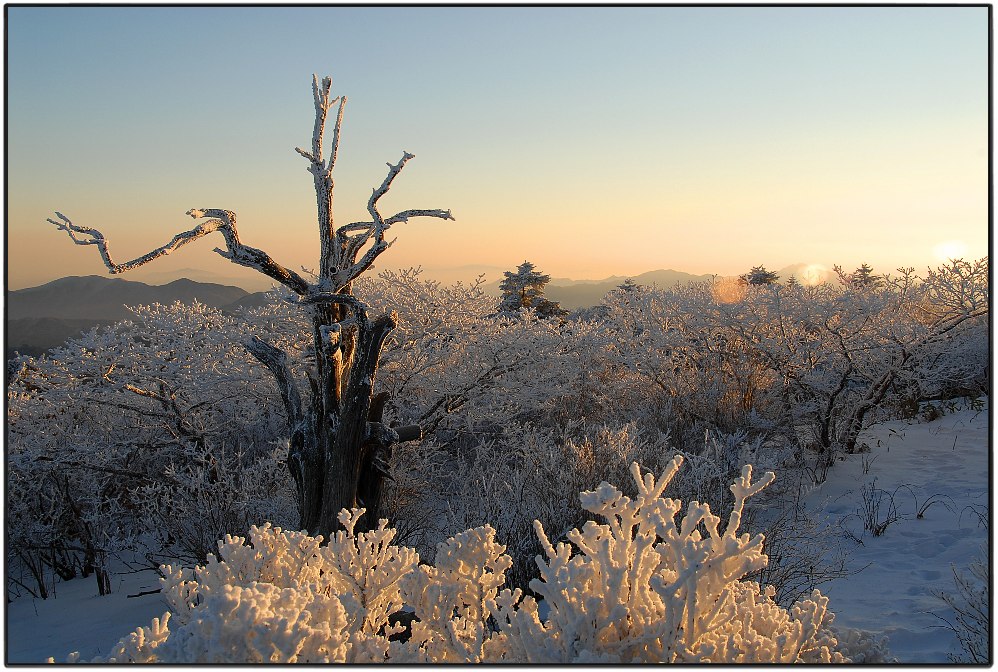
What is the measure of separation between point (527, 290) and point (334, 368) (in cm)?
2609

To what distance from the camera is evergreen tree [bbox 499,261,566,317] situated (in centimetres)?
3067

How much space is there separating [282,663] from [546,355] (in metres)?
9.83

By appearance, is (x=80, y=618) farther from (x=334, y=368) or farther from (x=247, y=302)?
(x=247, y=302)

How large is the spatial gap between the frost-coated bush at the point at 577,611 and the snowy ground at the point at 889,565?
2.33m

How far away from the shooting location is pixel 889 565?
18.9ft

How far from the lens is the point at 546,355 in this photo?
1159 cm

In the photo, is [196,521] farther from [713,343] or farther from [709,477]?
[713,343]

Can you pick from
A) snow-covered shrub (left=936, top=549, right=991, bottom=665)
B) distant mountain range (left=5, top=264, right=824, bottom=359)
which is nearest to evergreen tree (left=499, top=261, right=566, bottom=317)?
distant mountain range (left=5, top=264, right=824, bottom=359)

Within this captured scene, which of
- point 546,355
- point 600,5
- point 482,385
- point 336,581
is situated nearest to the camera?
point 336,581

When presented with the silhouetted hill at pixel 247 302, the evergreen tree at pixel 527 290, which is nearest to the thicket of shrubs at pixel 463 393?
the silhouetted hill at pixel 247 302

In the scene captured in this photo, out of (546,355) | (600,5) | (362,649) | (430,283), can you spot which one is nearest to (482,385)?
(546,355)

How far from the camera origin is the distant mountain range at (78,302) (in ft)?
15.8

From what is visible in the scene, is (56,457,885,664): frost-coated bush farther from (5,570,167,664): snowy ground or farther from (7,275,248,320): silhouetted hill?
(5,570,167,664): snowy ground

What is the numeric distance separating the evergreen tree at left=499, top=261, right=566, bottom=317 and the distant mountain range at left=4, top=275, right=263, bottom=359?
19.3 meters
